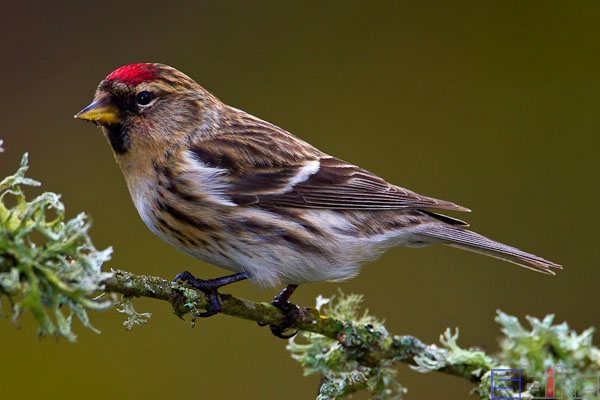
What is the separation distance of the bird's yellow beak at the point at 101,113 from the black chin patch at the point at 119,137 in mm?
27

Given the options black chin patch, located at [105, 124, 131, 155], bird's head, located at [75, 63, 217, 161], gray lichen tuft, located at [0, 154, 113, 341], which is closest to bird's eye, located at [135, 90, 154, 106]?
bird's head, located at [75, 63, 217, 161]

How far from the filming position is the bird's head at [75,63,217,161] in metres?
2.37

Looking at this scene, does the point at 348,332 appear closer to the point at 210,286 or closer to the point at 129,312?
the point at 210,286

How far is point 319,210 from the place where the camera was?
8.36ft

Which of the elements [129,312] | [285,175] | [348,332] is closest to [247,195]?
[285,175]

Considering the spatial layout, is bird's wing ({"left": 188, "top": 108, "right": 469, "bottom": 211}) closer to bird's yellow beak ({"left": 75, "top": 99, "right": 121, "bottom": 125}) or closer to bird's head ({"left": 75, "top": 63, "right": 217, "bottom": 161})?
bird's head ({"left": 75, "top": 63, "right": 217, "bottom": 161})

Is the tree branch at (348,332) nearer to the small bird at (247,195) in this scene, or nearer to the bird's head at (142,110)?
the small bird at (247,195)

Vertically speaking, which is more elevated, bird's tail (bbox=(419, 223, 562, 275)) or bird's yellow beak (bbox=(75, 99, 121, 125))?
bird's tail (bbox=(419, 223, 562, 275))

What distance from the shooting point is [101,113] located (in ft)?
7.73

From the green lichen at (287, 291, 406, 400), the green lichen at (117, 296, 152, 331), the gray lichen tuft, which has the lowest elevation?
the gray lichen tuft

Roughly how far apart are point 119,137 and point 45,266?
1.39 metres

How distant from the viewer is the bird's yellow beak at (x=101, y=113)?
2318 millimetres

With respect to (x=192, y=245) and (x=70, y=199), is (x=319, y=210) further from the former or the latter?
(x=70, y=199)

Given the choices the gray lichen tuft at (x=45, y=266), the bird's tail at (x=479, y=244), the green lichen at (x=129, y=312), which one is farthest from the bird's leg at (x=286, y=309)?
the gray lichen tuft at (x=45, y=266)
